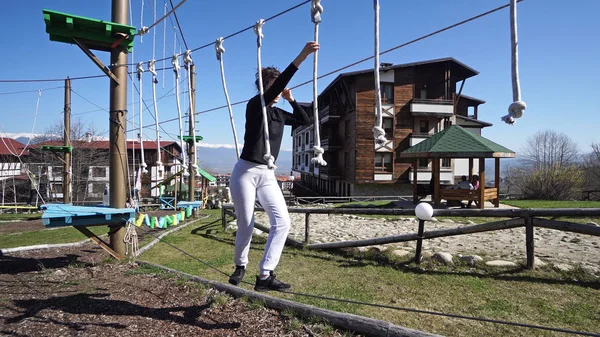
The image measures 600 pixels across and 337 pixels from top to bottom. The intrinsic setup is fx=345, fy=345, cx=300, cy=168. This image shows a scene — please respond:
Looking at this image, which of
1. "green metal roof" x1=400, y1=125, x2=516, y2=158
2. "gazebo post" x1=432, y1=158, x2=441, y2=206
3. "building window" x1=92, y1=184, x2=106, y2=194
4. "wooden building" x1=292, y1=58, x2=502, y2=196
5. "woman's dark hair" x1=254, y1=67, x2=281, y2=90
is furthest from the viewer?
"building window" x1=92, y1=184, x2=106, y2=194

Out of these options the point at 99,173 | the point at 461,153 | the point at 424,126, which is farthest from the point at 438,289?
the point at 99,173

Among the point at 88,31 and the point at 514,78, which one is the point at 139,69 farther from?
the point at 514,78

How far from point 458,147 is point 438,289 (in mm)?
9166

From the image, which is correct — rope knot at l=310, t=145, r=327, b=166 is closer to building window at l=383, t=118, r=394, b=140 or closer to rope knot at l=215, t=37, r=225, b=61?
rope knot at l=215, t=37, r=225, b=61

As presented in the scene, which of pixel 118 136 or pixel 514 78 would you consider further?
pixel 118 136

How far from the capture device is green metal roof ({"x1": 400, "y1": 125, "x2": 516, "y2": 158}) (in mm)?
11945

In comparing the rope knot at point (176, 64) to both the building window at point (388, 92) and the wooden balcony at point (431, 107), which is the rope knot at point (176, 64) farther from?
the wooden balcony at point (431, 107)

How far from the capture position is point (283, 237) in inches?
123

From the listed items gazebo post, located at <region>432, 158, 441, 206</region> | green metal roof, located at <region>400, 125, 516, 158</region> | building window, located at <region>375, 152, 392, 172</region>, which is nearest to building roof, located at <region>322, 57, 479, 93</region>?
building window, located at <region>375, 152, 392, 172</region>

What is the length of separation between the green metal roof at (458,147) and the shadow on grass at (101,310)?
1054 cm

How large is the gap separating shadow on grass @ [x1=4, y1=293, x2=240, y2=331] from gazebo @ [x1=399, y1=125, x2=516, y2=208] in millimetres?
10623

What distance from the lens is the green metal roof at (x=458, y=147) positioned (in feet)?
39.2

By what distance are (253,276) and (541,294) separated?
378 cm

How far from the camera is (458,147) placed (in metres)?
12.4
